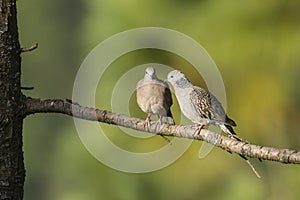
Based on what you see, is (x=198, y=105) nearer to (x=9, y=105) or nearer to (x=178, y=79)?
(x=178, y=79)

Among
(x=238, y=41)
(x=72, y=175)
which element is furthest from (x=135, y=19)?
(x=72, y=175)

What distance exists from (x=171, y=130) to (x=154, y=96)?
0.07m

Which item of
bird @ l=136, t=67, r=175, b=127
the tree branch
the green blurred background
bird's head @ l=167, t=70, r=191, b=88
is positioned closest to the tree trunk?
the tree branch

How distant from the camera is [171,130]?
171cm

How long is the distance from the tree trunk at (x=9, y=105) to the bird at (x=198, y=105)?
45 cm

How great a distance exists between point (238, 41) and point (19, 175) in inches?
183

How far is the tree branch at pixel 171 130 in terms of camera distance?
1.56m

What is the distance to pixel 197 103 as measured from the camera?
171 cm

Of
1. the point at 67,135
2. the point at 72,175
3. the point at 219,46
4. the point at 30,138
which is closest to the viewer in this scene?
the point at 219,46

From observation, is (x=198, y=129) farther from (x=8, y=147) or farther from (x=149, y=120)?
(x=8, y=147)

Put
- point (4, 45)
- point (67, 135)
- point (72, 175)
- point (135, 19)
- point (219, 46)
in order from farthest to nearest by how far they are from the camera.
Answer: point (67, 135), point (72, 175), point (135, 19), point (219, 46), point (4, 45)

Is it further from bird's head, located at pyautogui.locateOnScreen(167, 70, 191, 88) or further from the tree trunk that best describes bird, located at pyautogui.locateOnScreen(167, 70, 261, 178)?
the tree trunk

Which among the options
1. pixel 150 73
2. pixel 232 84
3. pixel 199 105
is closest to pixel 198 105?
pixel 199 105

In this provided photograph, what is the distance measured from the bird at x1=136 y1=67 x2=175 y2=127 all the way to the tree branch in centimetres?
3
